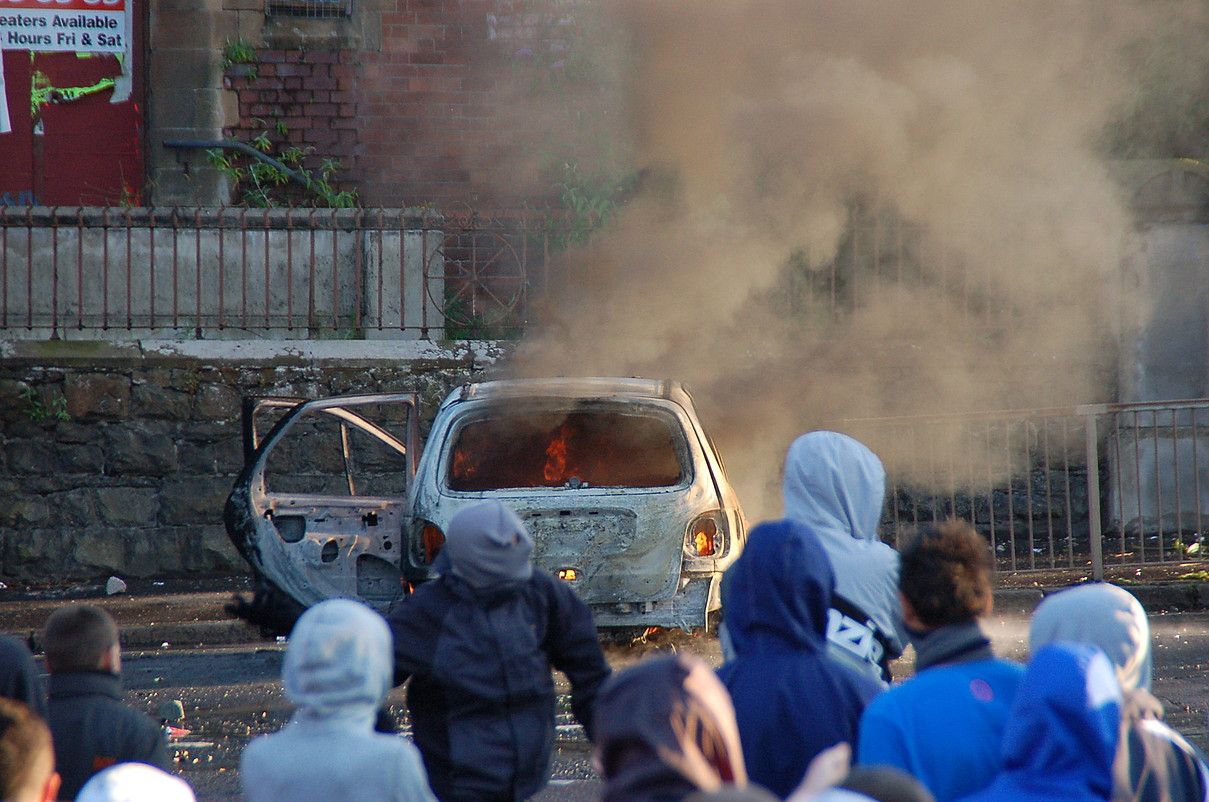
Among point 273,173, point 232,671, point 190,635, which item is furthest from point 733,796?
point 273,173

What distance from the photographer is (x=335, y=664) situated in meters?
2.76

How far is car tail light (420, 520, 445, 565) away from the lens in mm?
6867

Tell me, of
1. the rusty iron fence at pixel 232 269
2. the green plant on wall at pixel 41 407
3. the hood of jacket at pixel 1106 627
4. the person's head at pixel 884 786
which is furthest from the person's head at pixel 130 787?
the green plant on wall at pixel 41 407

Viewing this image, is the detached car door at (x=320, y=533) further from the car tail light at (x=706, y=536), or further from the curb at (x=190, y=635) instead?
the car tail light at (x=706, y=536)

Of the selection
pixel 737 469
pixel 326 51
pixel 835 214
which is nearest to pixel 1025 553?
pixel 737 469

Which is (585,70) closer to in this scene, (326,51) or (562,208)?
(562,208)

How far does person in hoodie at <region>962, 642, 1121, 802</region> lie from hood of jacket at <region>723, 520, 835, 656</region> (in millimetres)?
644

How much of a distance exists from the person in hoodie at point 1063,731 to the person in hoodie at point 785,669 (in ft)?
1.90

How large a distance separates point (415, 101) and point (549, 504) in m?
7.54

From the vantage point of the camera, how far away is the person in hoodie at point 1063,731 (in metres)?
2.33

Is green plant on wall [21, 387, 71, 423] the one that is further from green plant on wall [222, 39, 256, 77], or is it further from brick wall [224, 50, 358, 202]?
green plant on wall [222, 39, 256, 77]

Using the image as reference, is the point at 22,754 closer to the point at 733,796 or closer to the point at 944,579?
the point at 733,796

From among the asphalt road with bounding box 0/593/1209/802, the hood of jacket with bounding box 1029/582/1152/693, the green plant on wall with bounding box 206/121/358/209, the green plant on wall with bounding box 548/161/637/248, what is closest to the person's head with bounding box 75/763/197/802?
the hood of jacket with bounding box 1029/582/1152/693

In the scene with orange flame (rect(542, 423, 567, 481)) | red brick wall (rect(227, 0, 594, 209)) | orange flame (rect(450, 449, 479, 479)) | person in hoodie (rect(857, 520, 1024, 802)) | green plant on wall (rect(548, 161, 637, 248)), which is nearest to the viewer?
person in hoodie (rect(857, 520, 1024, 802))
